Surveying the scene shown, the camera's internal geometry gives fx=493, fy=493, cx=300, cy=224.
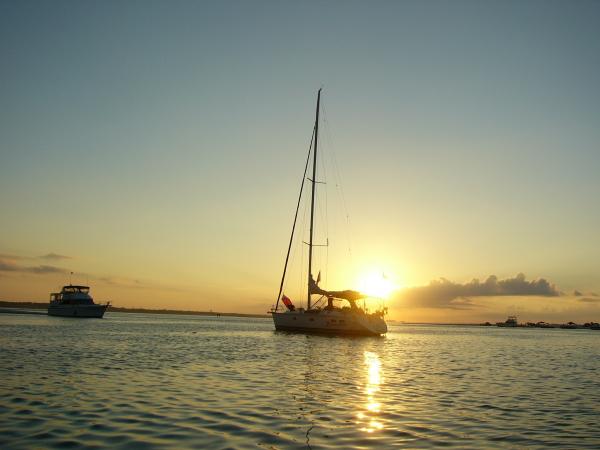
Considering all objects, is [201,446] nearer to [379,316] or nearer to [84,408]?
[84,408]

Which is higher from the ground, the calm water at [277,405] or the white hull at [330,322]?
the white hull at [330,322]

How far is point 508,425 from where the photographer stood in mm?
15156

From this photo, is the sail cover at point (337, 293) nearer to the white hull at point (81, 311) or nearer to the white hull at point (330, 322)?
the white hull at point (330, 322)

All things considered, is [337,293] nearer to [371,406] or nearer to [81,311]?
[371,406]

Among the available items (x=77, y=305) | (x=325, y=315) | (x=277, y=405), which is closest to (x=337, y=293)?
(x=325, y=315)

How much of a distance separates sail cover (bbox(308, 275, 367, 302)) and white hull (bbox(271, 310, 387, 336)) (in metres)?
2.54

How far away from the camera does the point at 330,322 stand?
62.1 m

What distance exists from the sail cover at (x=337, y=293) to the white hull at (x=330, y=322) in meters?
2.54

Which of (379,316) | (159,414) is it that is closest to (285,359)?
(159,414)

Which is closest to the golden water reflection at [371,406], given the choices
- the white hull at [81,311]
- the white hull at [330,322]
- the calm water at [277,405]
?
the calm water at [277,405]

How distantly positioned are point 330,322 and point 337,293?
170 inches

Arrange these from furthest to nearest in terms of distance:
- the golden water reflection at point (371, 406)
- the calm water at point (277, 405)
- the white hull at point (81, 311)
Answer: the white hull at point (81, 311) < the golden water reflection at point (371, 406) < the calm water at point (277, 405)

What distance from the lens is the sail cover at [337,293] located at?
63812mm

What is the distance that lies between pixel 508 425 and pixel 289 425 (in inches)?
269
